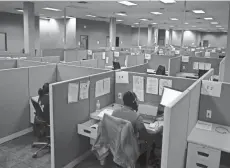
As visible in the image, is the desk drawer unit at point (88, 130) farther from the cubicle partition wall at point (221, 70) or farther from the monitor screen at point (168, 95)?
the cubicle partition wall at point (221, 70)

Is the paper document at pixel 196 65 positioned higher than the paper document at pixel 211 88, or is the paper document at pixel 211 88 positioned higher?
the paper document at pixel 196 65

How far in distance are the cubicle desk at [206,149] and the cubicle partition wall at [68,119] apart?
1274 millimetres

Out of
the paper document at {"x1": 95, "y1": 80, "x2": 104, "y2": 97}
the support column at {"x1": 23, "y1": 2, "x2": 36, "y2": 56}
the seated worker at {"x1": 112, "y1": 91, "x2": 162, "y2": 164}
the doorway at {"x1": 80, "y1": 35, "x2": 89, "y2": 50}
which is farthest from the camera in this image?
the doorway at {"x1": 80, "y1": 35, "x2": 89, "y2": 50}

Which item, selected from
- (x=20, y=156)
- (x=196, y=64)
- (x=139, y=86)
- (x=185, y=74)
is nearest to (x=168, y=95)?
(x=139, y=86)

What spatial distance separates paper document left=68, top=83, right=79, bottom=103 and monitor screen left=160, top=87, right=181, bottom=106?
1.06 meters

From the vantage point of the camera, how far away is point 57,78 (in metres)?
3.83

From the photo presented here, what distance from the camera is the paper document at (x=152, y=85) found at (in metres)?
2.83

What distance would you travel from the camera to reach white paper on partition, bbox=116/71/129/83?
3.04 meters

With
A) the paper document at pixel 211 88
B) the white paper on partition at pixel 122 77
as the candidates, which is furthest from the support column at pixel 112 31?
the paper document at pixel 211 88

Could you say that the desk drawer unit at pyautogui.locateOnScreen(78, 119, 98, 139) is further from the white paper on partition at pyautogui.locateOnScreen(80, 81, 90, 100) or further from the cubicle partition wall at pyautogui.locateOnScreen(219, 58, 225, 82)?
the cubicle partition wall at pyautogui.locateOnScreen(219, 58, 225, 82)

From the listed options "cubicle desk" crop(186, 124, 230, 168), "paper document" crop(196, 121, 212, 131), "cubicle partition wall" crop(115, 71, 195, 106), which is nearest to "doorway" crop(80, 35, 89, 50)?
"cubicle partition wall" crop(115, 71, 195, 106)

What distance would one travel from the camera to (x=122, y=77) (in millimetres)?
3064

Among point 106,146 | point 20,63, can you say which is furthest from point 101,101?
point 20,63

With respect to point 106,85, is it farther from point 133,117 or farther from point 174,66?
point 174,66
